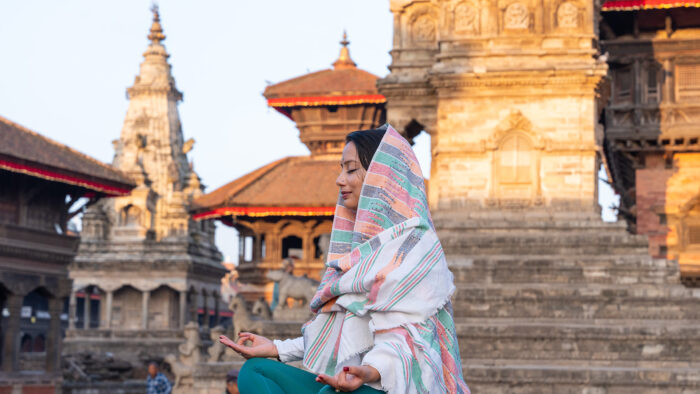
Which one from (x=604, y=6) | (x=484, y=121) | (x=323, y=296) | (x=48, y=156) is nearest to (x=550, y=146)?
(x=484, y=121)

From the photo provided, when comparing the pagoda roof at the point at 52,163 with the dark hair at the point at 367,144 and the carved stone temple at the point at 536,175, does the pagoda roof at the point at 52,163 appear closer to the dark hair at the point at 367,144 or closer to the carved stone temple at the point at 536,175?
the carved stone temple at the point at 536,175

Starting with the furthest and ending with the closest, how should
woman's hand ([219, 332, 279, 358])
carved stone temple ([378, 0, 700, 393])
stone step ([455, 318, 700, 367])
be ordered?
carved stone temple ([378, 0, 700, 393]) → stone step ([455, 318, 700, 367]) → woman's hand ([219, 332, 279, 358])

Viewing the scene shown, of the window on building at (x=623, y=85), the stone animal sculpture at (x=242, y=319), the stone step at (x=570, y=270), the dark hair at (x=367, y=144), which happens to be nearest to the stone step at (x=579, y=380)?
the stone step at (x=570, y=270)

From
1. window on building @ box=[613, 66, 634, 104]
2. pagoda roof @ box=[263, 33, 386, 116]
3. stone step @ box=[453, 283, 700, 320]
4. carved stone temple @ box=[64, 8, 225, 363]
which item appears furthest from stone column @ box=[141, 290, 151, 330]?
stone step @ box=[453, 283, 700, 320]

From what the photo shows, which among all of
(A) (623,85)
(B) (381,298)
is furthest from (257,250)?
(B) (381,298)

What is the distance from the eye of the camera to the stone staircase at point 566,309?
13.6 m

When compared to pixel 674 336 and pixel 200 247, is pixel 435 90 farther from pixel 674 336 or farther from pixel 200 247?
pixel 200 247

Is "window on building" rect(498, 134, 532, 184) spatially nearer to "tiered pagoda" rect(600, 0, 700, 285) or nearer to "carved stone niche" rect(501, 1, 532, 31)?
"carved stone niche" rect(501, 1, 532, 31)

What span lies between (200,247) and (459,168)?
1202 inches

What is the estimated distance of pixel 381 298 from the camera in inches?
158

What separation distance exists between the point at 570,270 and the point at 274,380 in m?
14.8

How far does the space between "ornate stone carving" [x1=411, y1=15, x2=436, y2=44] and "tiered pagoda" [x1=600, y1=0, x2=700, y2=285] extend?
14.0 ft

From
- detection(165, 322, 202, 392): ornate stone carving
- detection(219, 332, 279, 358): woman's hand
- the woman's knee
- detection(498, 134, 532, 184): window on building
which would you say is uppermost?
detection(498, 134, 532, 184): window on building

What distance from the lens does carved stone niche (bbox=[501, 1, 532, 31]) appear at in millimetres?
21344
